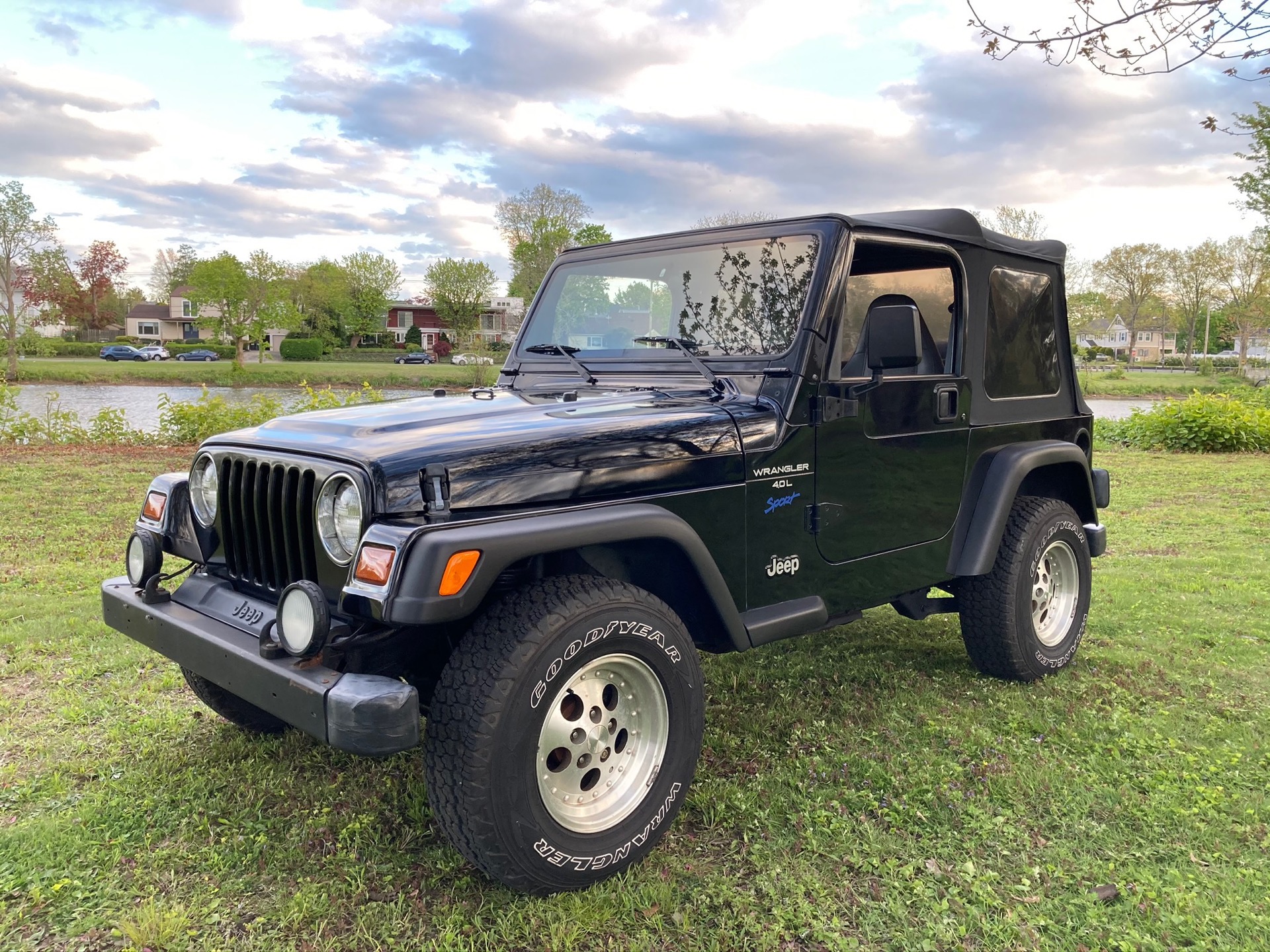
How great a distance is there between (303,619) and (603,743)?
0.98 m

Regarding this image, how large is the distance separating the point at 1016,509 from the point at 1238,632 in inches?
79.9

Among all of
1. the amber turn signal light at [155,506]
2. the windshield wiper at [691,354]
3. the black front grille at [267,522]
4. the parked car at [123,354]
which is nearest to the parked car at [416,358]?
the parked car at [123,354]

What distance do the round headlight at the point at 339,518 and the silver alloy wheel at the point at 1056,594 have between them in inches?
139

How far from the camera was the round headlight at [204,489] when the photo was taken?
324 cm

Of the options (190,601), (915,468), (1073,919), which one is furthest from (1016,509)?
(190,601)

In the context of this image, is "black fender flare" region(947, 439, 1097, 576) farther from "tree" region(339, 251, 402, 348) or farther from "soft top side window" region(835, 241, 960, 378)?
"tree" region(339, 251, 402, 348)

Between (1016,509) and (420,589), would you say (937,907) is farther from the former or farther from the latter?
(1016,509)

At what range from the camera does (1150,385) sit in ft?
124

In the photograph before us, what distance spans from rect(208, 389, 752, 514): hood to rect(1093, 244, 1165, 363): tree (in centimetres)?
6301

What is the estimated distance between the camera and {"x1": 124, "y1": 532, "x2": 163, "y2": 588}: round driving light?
3.17 metres

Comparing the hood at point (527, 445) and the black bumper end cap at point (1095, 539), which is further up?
the hood at point (527, 445)

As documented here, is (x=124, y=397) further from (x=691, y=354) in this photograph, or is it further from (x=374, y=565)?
(x=374, y=565)

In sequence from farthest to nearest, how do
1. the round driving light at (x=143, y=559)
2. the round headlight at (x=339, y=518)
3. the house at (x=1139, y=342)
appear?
the house at (x=1139, y=342) → the round driving light at (x=143, y=559) → the round headlight at (x=339, y=518)

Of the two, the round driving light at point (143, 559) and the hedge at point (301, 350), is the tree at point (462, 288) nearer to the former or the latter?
the hedge at point (301, 350)
